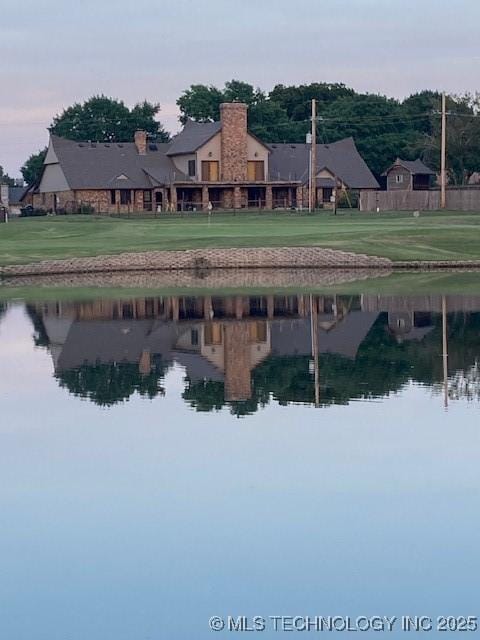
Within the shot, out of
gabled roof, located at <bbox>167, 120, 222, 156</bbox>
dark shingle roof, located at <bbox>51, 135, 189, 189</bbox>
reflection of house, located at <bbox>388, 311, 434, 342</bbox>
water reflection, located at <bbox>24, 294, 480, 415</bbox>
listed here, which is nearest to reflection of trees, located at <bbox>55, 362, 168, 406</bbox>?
water reflection, located at <bbox>24, 294, 480, 415</bbox>

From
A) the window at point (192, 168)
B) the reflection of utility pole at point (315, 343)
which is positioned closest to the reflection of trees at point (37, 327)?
the reflection of utility pole at point (315, 343)

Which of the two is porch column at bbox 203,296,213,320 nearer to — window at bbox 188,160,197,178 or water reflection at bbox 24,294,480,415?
water reflection at bbox 24,294,480,415

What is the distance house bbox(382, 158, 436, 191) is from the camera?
112m

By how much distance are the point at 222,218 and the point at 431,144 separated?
36.9 m

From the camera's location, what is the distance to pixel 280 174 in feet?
348

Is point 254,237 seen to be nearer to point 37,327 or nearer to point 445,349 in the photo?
point 37,327

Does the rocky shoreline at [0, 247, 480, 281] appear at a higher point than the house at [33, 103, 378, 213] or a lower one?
lower

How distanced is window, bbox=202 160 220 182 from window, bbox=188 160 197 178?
0.64 metres

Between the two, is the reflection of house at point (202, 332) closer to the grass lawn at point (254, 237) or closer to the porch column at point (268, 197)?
the grass lawn at point (254, 237)

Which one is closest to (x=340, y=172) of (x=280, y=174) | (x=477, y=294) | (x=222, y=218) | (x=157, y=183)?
(x=280, y=174)

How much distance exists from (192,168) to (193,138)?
3.16 meters

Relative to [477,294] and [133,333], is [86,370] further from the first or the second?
[477,294]

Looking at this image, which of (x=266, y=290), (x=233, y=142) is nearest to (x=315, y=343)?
(x=266, y=290)

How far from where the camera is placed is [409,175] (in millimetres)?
111750
